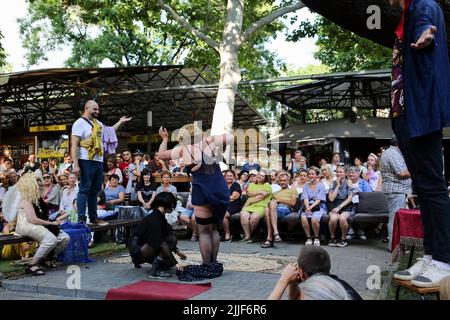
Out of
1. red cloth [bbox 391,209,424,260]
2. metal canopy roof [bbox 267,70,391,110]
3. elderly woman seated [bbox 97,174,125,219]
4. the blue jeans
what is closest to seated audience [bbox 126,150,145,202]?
elderly woman seated [bbox 97,174,125,219]

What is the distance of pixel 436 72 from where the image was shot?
3.05 meters

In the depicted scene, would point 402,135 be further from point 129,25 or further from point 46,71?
point 46,71

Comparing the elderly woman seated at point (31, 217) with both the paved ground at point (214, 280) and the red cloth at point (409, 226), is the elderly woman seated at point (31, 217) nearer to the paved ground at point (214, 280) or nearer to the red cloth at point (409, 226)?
the paved ground at point (214, 280)

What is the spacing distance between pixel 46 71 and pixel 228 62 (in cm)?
838

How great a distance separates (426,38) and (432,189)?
0.97 metres

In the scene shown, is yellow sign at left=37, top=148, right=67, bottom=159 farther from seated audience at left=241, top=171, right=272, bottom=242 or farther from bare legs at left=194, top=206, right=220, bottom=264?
bare legs at left=194, top=206, right=220, bottom=264

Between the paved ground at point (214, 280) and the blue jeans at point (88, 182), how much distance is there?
1001 millimetres

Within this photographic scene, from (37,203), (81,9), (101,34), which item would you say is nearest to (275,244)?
(37,203)

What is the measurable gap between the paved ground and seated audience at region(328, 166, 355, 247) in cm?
112

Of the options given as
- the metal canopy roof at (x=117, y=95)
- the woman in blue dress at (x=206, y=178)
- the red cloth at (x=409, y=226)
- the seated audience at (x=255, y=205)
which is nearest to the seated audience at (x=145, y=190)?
the seated audience at (x=255, y=205)

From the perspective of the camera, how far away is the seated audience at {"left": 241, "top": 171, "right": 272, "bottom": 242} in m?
9.98

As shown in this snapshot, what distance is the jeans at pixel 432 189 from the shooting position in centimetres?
304

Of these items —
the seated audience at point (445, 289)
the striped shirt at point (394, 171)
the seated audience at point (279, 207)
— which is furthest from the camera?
the seated audience at point (279, 207)

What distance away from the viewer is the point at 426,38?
9.67ft
